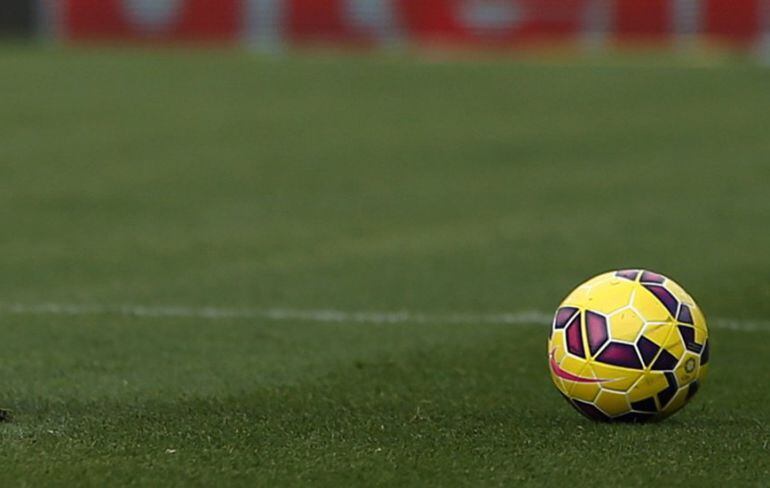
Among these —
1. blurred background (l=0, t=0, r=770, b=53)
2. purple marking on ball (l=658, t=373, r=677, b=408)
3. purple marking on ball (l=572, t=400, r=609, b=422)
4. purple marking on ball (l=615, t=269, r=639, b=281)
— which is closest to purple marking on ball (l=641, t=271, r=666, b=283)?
purple marking on ball (l=615, t=269, r=639, b=281)

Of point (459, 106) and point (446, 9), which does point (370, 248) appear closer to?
point (459, 106)

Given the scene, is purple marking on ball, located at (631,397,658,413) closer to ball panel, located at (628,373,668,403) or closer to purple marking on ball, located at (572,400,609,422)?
ball panel, located at (628,373,668,403)

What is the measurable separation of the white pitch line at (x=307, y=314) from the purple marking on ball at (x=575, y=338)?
2561 millimetres

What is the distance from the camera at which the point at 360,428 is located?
5840 millimetres

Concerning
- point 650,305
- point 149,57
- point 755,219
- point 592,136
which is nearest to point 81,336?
point 650,305

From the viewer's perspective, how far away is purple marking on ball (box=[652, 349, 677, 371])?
5801mm

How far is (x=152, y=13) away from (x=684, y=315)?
26826 mm

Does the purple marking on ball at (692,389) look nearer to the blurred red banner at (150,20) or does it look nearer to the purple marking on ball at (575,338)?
the purple marking on ball at (575,338)

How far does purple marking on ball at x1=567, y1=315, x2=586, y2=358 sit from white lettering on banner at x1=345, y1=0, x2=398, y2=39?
25.1 m

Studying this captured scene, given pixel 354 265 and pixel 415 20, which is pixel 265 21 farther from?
pixel 354 265

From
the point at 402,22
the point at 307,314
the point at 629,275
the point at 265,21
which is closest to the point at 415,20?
the point at 402,22

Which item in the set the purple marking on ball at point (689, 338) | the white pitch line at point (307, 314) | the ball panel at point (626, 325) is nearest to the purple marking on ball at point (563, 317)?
the ball panel at point (626, 325)

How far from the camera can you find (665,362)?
581 cm

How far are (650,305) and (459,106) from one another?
15.2 m
